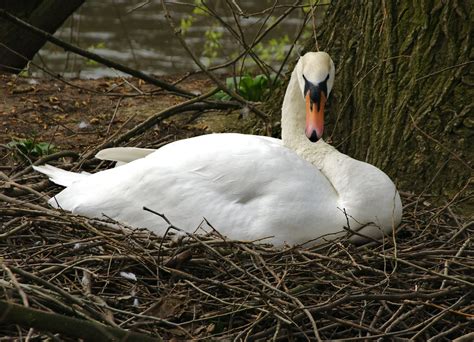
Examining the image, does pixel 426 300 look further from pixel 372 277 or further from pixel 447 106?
pixel 447 106

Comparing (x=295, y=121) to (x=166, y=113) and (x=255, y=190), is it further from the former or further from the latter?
(x=166, y=113)

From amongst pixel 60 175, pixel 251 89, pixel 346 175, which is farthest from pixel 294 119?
pixel 251 89

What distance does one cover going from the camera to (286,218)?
5.32 metres

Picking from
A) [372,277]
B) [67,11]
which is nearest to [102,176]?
[372,277]

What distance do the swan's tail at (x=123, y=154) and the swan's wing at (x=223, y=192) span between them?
32 cm

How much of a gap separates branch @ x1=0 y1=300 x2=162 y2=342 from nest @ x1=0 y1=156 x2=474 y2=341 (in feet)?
1.26

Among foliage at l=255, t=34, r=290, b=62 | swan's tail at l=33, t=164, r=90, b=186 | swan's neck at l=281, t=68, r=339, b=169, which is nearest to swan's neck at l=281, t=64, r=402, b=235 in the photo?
swan's neck at l=281, t=68, r=339, b=169

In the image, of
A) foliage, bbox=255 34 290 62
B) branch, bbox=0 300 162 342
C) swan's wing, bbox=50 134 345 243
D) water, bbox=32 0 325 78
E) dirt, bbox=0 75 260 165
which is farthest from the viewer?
water, bbox=32 0 325 78

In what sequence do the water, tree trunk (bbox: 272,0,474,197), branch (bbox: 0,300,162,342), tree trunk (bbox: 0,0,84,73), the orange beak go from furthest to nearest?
the water < tree trunk (bbox: 0,0,84,73) < tree trunk (bbox: 272,0,474,197) < the orange beak < branch (bbox: 0,300,162,342)

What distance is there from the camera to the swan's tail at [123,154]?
244 inches

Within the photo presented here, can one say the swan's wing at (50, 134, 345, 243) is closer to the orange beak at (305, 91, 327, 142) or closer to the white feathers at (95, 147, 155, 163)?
the orange beak at (305, 91, 327, 142)

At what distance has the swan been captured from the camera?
17.6 ft

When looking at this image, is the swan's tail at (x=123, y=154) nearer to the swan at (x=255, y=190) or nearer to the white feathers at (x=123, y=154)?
the white feathers at (x=123, y=154)

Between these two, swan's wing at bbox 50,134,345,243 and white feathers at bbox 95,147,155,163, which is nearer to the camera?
swan's wing at bbox 50,134,345,243
